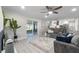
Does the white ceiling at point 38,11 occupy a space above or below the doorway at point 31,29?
above

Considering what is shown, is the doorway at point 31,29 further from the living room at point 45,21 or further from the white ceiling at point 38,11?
the white ceiling at point 38,11

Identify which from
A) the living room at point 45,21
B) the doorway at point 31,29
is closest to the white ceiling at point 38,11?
the living room at point 45,21

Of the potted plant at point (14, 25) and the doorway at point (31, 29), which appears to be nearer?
the potted plant at point (14, 25)

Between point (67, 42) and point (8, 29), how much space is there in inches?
65.1

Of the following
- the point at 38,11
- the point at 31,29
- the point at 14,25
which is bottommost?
the point at 31,29

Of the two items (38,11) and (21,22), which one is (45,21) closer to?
(38,11)

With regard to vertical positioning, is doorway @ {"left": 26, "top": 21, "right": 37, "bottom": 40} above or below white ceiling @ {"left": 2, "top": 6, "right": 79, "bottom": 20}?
below

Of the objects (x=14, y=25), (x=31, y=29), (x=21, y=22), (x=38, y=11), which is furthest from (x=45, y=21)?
(x=14, y=25)

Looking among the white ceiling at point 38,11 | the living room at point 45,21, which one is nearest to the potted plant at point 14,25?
the living room at point 45,21

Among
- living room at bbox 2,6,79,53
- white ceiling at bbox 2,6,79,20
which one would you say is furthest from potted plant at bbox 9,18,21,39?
white ceiling at bbox 2,6,79,20

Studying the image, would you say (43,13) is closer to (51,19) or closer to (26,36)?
(51,19)

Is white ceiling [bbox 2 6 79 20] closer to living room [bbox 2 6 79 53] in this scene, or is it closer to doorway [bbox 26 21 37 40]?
living room [bbox 2 6 79 53]
